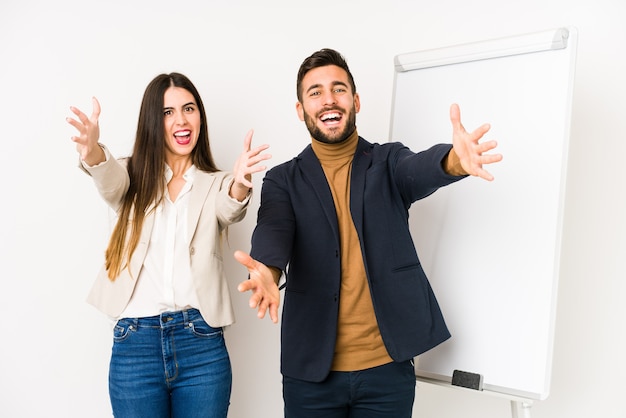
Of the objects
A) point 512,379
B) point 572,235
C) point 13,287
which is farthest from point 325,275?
point 13,287

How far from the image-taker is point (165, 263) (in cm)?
203

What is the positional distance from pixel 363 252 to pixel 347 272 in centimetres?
Result: 8

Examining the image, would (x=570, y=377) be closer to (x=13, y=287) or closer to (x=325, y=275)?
(x=325, y=275)

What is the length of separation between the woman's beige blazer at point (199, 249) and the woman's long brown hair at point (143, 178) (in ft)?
0.09

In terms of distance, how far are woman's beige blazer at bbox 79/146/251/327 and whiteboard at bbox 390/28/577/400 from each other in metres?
0.72

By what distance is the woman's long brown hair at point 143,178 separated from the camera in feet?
6.75

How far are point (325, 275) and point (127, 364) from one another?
670 mm

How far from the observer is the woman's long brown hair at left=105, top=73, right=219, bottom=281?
2059 mm

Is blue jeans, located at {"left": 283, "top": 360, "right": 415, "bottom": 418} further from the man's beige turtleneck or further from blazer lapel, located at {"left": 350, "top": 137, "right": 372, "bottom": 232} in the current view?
blazer lapel, located at {"left": 350, "top": 137, "right": 372, "bottom": 232}

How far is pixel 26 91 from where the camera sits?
275cm

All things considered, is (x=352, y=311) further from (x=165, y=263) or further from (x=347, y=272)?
(x=165, y=263)

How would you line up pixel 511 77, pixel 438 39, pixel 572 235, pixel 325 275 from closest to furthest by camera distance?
pixel 325 275 < pixel 511 77 < pixel 572 235 < pixel 438 39

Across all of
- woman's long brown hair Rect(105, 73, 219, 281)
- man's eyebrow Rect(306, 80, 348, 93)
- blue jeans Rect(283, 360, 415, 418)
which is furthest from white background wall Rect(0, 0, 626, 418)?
blue jeans Rect(283, 360, 415, 418)

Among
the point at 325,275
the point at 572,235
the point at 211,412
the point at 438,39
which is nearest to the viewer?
the point at 325,275
